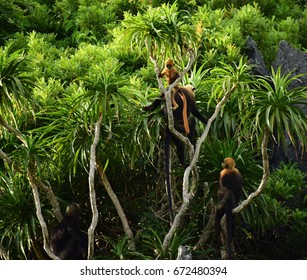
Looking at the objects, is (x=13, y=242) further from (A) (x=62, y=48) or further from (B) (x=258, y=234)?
(A) (x=62, y=48)

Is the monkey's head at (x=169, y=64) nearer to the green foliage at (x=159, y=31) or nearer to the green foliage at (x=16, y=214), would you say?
the green foliage at (x=159, y=31)

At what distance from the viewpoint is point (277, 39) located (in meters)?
11.7

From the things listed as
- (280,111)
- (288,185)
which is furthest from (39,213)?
(288,185)

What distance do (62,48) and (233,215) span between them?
185 inches

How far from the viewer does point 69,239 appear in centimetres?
805

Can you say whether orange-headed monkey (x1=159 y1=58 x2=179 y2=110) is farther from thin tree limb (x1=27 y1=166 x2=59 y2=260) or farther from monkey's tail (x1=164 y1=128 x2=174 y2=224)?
thin tree limb (x1=27 y1=166 x2=59 y2=260)

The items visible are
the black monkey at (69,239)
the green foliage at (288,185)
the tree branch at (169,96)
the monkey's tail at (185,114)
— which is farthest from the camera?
the green foliage at (288,185)

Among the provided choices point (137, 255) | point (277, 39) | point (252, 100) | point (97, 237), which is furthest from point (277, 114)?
point (277, 39)


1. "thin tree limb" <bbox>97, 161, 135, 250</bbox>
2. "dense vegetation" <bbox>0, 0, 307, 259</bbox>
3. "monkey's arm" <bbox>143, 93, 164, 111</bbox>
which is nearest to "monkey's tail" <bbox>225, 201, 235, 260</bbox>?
"dense vegetation" <bbox>0, 0, 307, 259</bbox>

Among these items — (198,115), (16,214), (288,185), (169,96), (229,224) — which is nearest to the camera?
(169,96)

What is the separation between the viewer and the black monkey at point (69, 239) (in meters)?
8.02

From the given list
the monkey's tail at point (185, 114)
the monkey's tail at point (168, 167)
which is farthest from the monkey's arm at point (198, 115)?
the monkey's tail at point (168, 167)

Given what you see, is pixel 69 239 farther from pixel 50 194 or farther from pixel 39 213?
pixel 39 213

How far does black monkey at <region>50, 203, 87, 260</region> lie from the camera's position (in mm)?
8016
